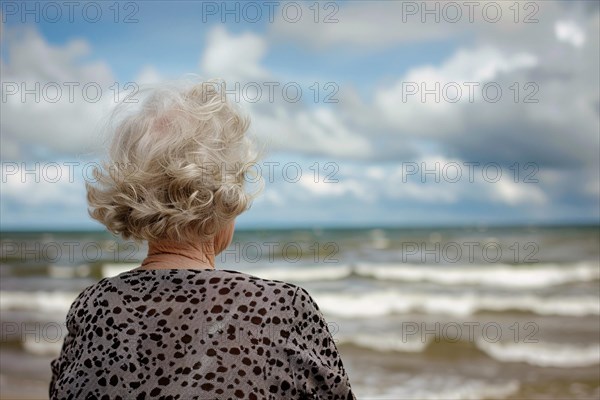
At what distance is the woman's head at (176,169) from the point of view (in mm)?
1617

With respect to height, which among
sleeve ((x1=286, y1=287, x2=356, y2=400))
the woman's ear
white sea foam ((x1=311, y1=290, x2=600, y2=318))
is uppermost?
the woman's ear

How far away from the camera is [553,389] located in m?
5.47

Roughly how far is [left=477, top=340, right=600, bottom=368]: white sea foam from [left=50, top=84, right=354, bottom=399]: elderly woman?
5.50 metres

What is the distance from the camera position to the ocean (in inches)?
226

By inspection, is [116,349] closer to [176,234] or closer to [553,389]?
[176,234]

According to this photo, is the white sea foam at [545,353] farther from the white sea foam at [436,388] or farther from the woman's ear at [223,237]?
the woman's ear at [223,237]

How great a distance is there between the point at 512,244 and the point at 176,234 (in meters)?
21.7

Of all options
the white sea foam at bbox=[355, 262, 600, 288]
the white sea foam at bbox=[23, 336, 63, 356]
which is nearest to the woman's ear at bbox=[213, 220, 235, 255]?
the white sea foam at bbox=[23, 336, 63, 356]

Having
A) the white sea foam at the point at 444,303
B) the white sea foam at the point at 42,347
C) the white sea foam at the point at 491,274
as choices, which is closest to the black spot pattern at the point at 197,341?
the white sea foam at the point at 42,347

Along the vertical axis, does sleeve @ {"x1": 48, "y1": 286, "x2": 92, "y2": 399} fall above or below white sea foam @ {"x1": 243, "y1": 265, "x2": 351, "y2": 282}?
above

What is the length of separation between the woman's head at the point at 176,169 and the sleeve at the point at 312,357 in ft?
1.04

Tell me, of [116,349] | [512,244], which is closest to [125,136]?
[116,349]

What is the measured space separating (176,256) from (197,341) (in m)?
0.27

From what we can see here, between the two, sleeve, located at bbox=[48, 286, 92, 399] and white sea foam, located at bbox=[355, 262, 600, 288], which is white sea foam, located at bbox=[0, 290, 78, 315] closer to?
white sea foam, located at bbox=[355, 262, 600, 288]
